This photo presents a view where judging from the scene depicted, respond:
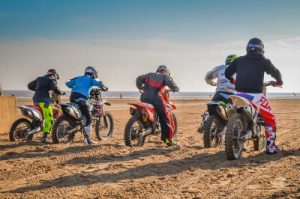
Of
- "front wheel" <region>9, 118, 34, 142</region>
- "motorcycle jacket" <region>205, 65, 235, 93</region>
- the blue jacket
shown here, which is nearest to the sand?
"front wheel" <region>9, 118, 34, 142</region>

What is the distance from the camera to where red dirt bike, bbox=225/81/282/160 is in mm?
6457

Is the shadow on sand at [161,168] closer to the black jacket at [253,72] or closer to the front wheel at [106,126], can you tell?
the black jacket at [253,72]

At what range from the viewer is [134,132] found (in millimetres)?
8508

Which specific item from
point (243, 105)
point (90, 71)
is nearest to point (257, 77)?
point (243, 105)

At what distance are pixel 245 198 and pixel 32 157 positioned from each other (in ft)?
15.9

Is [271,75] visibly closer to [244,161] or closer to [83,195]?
[244,161]

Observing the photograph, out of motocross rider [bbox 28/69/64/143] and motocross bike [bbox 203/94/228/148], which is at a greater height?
motocross rider [bbox 28/69/64/143]

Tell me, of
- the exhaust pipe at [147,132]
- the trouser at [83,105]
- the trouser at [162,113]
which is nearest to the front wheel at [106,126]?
the trouser at [83,105]

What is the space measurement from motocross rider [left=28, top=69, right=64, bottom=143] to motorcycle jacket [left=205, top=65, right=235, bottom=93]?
174 inches

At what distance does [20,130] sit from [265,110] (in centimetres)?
664

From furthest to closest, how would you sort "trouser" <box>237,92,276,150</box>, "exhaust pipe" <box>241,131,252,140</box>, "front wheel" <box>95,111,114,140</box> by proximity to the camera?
"front wheel" <box>95,111,114,140</box>
"trouser" <box>237,92,276,150</box>
"exhaust pipe" <box>241,131,252,140</box>

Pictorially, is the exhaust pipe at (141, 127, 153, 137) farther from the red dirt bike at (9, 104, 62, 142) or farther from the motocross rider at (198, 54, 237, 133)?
the red dirt bike at (9, 104, 62, 142)

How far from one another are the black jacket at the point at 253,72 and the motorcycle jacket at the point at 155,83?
2139 mm

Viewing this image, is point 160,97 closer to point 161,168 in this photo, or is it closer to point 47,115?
point 161,168
